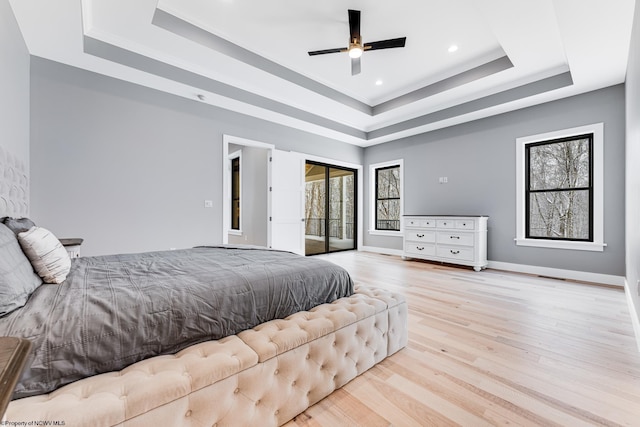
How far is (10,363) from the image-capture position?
573 mm

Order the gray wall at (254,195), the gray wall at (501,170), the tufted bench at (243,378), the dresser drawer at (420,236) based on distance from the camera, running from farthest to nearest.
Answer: the gray wall at (254,195), the dresser drawer at (420,236), the gray wall at (501,170), the tufted bench at (243,378)

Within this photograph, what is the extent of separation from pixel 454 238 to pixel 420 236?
63cm

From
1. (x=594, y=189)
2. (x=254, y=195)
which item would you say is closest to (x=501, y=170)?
(x=594, y=189)

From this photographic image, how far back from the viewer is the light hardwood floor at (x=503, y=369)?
1429 mm

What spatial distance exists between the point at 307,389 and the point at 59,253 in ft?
5.12

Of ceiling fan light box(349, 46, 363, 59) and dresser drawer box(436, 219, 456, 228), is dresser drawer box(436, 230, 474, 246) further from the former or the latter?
ceiling fan light box(349, 46, 363, 59)

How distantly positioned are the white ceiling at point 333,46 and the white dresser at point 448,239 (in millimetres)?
1808

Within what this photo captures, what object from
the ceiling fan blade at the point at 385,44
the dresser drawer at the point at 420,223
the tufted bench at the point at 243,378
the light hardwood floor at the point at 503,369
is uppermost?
the ceiling fan blade at the point at 385,44

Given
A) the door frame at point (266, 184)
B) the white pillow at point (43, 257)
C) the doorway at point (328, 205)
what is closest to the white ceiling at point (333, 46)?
the door frame at point (266, 184)

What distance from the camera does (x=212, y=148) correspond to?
168 inches

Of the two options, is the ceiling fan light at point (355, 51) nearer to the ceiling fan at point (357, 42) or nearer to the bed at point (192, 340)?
the ceiling fan at point (357, 42)

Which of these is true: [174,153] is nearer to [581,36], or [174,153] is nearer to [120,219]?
[120,219]

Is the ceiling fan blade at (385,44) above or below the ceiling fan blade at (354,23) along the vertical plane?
below

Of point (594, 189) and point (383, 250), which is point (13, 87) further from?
point (594, 189)
